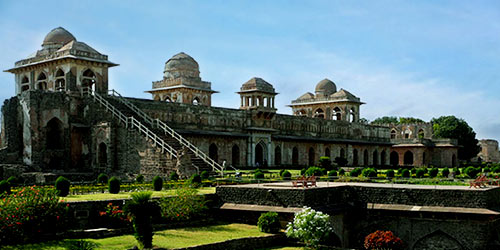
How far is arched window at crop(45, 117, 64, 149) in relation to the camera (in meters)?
36.1

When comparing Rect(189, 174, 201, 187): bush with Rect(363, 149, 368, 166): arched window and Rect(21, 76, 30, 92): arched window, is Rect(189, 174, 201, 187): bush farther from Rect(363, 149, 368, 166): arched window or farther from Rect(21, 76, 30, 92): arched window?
Rect(363, 149, 368, 166): arched window

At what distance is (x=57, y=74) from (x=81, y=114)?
594 centimetres

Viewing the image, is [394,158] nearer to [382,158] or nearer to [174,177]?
[382,158]

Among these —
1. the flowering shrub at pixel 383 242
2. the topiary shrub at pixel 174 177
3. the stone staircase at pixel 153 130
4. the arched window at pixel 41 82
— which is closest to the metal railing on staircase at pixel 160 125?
the stone staircase at pixel 153 130

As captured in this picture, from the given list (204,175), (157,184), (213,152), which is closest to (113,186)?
(157,184)

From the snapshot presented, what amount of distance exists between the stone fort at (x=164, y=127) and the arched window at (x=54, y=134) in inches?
2.6

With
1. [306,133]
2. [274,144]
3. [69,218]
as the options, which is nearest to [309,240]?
[69,218]

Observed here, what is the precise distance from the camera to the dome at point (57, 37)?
1810 inches

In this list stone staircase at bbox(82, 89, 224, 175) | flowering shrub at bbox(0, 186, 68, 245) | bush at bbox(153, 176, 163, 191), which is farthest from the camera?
stone staircase at bbox(82, 89, 224, 175)

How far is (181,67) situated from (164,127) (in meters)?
24.7

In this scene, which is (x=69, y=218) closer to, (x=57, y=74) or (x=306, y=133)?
(x=57, y=74)

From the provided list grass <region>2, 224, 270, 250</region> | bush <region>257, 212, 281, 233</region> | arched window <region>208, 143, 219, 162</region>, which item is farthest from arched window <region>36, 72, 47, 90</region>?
bush <region>257, 212, 281, 233</region>

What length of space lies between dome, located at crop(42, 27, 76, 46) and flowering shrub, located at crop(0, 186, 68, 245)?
3196 centimetres

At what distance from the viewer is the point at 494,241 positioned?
70.8 ft
